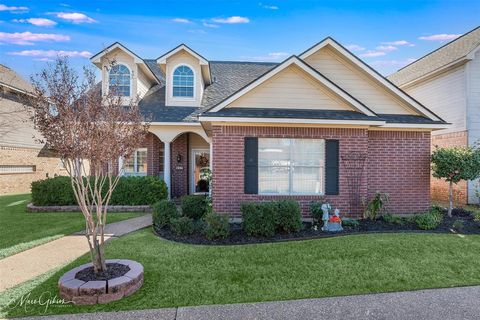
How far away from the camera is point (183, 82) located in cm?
1388

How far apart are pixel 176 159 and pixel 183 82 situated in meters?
3.80

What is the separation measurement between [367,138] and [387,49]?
8.32 meters

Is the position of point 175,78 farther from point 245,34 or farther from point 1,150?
point 1,150

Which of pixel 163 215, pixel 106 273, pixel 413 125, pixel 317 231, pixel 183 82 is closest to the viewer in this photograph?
pixel 106 273

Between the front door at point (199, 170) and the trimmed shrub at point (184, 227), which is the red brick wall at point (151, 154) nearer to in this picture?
the front door at point (199, 170)

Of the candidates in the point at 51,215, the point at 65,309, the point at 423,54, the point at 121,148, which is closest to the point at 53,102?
the point at 121,148

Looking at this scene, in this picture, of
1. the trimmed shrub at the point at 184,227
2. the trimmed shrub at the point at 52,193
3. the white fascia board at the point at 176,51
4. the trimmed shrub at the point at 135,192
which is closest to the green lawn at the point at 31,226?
the trimmed shrub at the point at 52,193

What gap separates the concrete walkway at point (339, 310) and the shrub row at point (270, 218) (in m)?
3.21

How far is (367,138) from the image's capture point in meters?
9.30

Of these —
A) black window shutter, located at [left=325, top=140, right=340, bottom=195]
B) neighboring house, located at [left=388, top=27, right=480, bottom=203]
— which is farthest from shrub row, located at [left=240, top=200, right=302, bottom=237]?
neighboring house, located at [left=388, top=27, right=480, bottom=203]

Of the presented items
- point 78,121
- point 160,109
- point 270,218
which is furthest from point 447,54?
point 78,121

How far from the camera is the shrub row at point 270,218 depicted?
7.41m

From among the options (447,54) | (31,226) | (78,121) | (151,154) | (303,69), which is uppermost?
(447,54)

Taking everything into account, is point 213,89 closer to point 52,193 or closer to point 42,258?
point 52,193
